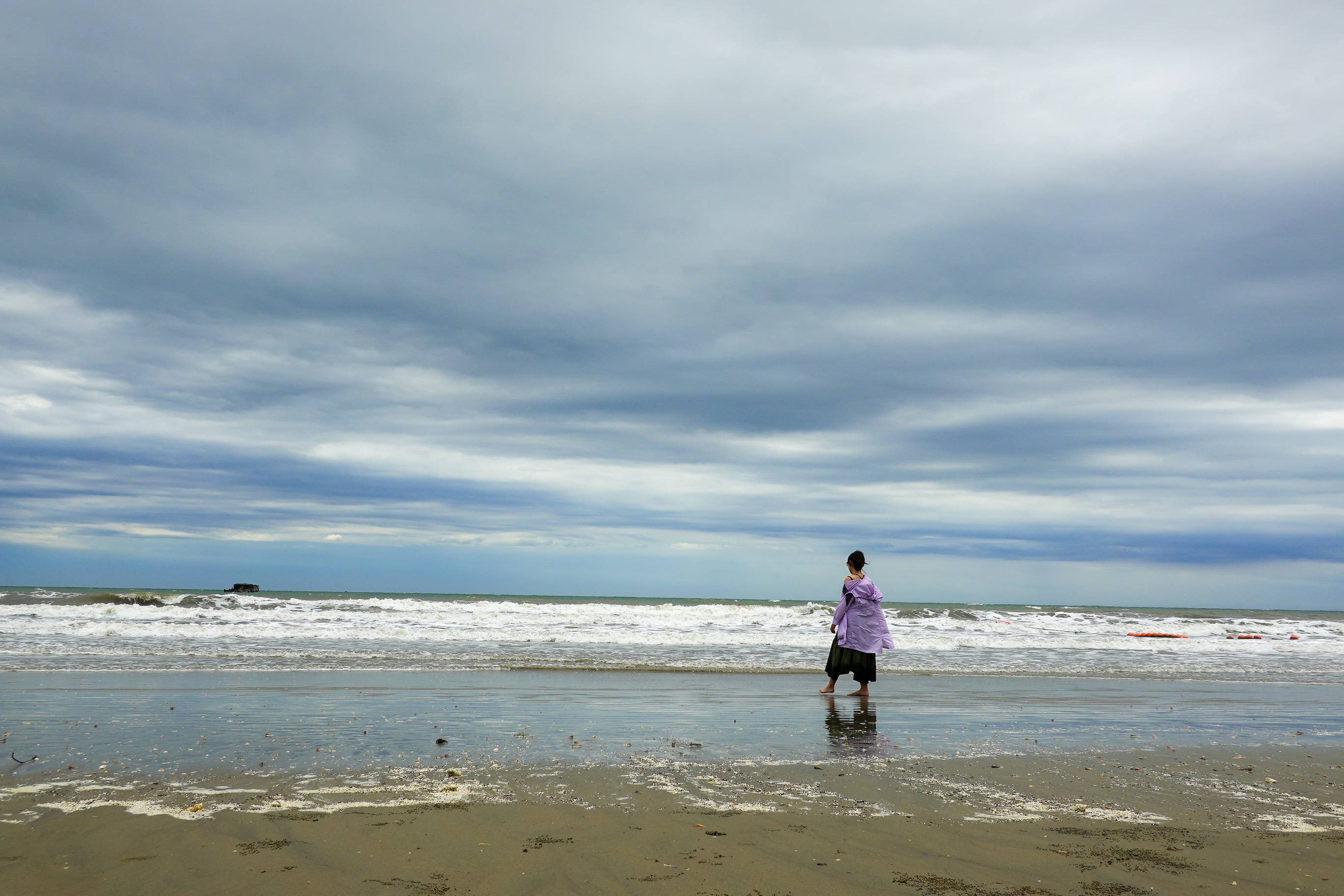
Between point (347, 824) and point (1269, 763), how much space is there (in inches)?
304

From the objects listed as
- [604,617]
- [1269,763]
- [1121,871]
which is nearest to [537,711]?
[1121,871]

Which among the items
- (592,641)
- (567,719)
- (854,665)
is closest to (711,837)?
(567,719)

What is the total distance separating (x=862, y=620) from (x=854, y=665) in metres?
0.69

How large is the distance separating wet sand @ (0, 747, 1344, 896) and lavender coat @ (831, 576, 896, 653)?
18.8 feet

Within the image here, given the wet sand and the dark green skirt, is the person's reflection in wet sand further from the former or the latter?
the dark green skirt

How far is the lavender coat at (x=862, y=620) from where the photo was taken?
40.0ft

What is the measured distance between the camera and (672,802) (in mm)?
5418

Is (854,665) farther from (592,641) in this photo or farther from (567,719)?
(592,641)

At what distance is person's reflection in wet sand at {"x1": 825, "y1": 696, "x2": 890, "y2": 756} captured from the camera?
24.4 feet

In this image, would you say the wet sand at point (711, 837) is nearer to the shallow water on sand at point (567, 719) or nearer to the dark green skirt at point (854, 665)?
the shallow water on sand at point (567, 719)

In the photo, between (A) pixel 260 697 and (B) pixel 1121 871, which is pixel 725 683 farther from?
(B) pixel 1121 871

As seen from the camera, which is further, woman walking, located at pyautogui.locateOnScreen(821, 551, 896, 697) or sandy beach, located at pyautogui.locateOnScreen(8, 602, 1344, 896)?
woman walking, located at pyautogui.locateOnScreen(821, 551, 896, 697)

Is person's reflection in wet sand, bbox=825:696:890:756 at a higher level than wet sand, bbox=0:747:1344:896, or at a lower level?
lower

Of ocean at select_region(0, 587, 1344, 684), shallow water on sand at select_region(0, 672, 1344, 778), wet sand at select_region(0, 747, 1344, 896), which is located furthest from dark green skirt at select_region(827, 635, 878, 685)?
wet sand at select_region(0, 747, 1344, 896)
